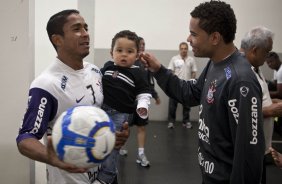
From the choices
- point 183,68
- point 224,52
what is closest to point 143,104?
point 224,52

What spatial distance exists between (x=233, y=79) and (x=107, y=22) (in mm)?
5649

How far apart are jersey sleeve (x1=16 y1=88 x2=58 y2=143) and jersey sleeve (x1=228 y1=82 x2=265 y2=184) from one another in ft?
2.94

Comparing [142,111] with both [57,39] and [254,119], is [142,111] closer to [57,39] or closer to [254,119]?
[57,39]

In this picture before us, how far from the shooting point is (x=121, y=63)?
2324 millimetres

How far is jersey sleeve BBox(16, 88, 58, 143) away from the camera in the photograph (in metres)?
1.41

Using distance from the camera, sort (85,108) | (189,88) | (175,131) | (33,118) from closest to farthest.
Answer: (85,108) < (33,118) < (189,88) < (175,131)

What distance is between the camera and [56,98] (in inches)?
58.9

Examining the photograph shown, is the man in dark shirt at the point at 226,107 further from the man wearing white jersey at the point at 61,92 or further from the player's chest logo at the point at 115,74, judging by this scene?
the player's chest logo at the point at 115,74

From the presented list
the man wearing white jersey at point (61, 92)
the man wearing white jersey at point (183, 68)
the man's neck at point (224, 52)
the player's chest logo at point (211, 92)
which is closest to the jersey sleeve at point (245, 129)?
the player's chest logo at point (211, 92)

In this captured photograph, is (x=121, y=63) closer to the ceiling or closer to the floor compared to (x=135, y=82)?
closer to the ceiling

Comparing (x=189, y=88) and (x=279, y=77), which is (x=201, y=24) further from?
(x=279, y=77)

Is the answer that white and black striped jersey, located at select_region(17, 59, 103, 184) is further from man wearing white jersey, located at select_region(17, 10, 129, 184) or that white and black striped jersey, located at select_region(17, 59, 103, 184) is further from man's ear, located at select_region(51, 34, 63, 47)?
man's ear, located at select_region(51, 34, 63, 47)

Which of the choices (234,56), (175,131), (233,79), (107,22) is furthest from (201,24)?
(107,22)

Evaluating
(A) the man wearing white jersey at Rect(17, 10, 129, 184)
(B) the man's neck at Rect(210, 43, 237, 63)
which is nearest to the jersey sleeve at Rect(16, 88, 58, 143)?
(A) the man wearing white jersey at Rect(17, 10, 129, 184)
